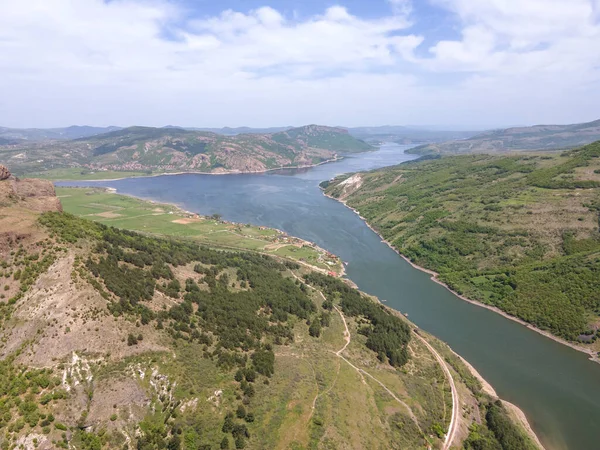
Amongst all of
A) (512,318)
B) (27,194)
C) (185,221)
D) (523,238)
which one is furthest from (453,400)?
(185,221)

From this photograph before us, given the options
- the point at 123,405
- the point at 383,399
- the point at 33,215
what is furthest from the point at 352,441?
the point at 33,215

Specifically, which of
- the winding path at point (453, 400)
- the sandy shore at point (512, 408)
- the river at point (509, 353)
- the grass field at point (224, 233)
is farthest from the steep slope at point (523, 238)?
the grass field at point (224, 233)

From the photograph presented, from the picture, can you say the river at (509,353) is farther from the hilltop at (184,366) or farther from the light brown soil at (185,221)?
the light brown soil at (185,221)

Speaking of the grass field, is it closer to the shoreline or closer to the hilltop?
the shoreline

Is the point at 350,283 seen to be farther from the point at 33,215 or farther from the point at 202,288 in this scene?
the point at 33,215

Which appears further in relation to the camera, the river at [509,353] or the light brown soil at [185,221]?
the light brown soil at [185,221]

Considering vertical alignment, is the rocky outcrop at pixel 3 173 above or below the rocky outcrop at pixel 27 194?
above
